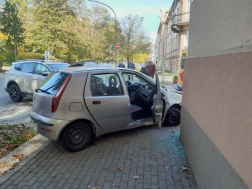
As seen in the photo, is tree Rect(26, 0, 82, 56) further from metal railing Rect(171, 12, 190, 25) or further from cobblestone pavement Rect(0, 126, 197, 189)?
cobblestone pavement Rect(0, 126, 197, 189)

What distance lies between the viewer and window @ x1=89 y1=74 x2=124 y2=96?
4207 millimetres

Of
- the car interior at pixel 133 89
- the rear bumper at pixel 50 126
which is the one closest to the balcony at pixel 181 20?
the car interior at pixel 133 89

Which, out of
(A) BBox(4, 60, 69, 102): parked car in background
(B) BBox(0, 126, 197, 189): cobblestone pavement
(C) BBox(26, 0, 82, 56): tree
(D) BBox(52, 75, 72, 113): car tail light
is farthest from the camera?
(C) BBox(26, 0, 82, 56): tree

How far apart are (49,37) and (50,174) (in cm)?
2302

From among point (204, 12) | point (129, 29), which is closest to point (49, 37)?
point (129, 29)

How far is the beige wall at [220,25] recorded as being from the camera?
1.78m

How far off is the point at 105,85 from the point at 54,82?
1.05m

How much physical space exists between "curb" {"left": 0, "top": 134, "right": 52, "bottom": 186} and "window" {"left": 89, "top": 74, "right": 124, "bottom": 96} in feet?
5.43

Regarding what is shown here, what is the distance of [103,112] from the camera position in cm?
423

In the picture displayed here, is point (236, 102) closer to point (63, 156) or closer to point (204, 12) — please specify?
point (204, 12)

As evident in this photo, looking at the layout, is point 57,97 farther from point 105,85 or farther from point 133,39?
point 133,39

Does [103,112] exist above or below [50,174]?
above

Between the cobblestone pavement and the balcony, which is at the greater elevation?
the balcony

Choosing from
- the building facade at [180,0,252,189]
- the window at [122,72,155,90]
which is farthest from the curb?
the building facade at [180,0,252,189]
